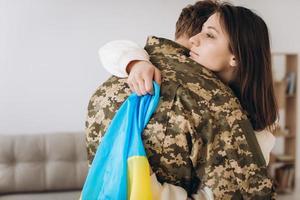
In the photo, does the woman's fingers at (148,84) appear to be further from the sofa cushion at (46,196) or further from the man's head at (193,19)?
the sofa cushion at (46,196)

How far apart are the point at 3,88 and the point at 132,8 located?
137cm

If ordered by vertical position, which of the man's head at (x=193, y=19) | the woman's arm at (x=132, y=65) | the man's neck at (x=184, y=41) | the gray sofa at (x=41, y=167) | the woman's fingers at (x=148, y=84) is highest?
the man's head at (x=193, y=19)

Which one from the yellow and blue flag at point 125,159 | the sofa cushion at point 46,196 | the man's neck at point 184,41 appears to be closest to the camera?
the yellow and blue flag at point 125,159

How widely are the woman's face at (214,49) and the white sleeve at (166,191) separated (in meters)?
0.31

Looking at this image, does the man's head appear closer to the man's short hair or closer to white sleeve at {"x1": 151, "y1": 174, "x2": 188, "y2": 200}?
the man's short hair

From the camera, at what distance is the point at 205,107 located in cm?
88

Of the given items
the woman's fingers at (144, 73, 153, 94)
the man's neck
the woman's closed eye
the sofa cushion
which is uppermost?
the woman's closed eye

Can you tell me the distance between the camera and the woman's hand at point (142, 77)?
87 cm

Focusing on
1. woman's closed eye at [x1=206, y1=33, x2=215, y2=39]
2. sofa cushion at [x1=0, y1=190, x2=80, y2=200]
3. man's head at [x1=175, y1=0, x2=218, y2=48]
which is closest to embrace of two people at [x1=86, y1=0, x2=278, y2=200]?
woman's closed eye at [x1=206, y1=33, x2=215, y2=39]

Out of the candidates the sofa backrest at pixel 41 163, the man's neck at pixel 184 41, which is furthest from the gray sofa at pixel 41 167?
the man's neck at pixel 184 41

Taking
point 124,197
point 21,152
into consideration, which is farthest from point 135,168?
point 21,152

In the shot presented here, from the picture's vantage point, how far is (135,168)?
0.85 m

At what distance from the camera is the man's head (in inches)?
45.4

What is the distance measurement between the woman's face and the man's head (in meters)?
0.10
